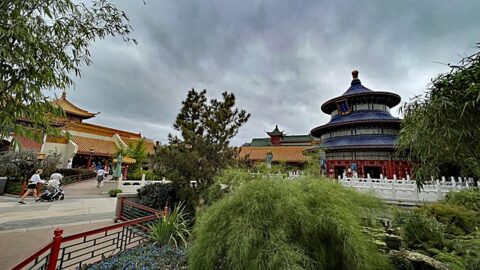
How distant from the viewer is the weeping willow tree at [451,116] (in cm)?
242

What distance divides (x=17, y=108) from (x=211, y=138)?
5.56 metres

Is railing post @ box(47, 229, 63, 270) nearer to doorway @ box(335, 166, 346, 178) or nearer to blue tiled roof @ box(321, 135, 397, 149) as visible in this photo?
blue tiled roof @ box(321, 135, 397, 149)

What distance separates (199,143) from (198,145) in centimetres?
7

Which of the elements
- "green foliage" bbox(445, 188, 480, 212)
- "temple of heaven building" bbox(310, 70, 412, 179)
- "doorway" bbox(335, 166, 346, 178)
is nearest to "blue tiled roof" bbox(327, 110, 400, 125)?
"temple of heaven building" bbox(310, 70, 412, 179)

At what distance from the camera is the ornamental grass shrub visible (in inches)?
81.9

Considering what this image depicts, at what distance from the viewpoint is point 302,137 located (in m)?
31.2

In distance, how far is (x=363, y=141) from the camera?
14.7m

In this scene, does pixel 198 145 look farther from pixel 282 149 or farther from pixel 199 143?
pixel 282 149

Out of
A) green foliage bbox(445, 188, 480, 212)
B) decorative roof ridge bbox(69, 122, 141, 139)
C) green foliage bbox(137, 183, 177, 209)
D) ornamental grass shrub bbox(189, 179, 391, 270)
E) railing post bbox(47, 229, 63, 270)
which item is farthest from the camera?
decorative roof ridge bbox(69, 122, 141, 139)

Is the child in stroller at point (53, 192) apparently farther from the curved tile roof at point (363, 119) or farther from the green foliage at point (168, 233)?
the curved tile roof at point (363, 119)

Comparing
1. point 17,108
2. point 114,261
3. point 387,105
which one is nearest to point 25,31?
point 17,108

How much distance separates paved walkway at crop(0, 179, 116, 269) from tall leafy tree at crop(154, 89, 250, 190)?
8.79 feet

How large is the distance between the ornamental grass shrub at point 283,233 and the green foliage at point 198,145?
466 cm

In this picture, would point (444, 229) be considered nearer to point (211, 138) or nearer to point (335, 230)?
point (335, 230)
